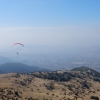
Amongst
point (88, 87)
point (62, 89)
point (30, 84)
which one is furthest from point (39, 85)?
point (88, 87)

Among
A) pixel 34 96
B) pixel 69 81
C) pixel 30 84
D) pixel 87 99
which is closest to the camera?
pixel 34 96

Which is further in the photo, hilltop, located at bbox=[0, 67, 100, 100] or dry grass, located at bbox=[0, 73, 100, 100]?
dry grass, located at bbox=[0, 73, 100, 100]

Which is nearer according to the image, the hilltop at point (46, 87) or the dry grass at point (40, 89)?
the hilltop at point (46, 87)

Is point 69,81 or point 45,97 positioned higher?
point 69,81

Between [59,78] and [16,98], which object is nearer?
[16,98]

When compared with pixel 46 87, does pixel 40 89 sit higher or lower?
lower

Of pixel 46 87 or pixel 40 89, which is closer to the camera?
pixel 40 89

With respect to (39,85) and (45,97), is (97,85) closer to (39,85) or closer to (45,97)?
(39,85)

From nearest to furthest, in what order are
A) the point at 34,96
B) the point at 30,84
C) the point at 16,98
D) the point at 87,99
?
the point at 16,98 → the point at 34,96 → the point at 87,99 → the point at 30,84
